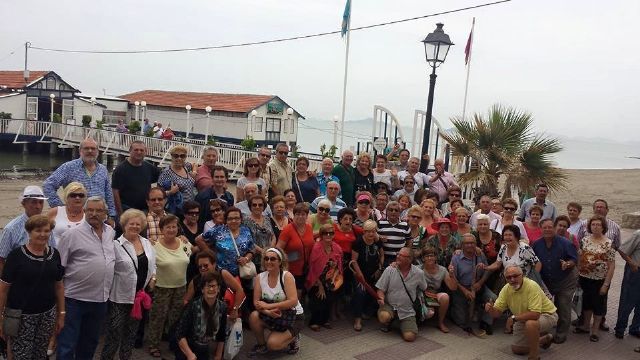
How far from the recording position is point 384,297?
7.27 meters

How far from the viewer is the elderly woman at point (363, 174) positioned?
30.7 feet

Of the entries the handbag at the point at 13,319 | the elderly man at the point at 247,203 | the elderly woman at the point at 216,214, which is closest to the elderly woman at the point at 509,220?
the elderly man at the point at 247,203

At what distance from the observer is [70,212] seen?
509 cm

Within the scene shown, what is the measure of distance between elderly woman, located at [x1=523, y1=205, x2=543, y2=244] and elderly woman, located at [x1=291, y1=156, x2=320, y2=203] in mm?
3227

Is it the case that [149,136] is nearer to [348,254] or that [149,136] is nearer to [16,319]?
[348,254]

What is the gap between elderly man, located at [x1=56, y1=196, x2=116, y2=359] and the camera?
15.5 ft

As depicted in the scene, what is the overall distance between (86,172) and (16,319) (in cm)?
217

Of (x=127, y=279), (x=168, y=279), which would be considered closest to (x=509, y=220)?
(x=168, y=279)

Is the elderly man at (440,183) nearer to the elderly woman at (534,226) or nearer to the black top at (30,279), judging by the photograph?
the elderly woman at (534,226)

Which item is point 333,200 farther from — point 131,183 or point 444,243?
point 131,183

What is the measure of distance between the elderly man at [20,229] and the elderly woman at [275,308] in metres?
2.23

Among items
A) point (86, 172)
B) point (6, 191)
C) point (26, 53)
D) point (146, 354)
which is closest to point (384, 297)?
point (146, 354)

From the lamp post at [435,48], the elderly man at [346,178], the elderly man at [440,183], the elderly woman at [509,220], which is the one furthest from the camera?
the lamp post at [435,48]

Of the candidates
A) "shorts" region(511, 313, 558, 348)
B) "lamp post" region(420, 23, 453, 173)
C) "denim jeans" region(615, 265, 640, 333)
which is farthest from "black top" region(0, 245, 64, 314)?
"lamp post" region(420, 23, 453, 173)
